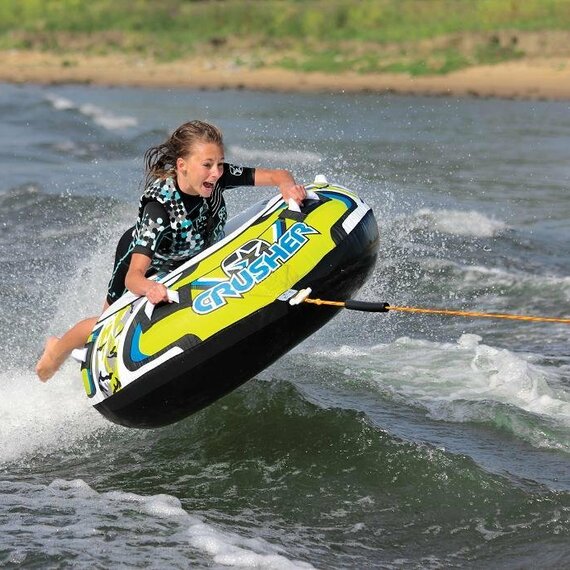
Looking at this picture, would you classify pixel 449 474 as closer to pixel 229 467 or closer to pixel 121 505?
pixel 229 467

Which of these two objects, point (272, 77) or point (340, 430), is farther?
point (272, 77)

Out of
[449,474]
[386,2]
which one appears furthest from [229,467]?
[386,2]

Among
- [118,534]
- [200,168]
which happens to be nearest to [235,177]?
[200,168]

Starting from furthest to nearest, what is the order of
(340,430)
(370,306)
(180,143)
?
1. (340,430)
2. (180,143)
3. (370,306)

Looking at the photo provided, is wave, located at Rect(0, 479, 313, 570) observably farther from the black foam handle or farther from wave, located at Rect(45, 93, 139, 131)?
wave, located at Rect(45, 93, 139, 131)

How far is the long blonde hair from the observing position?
18.9 feet

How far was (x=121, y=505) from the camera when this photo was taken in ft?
18.5

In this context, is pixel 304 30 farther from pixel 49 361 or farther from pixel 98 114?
pixel 49 361

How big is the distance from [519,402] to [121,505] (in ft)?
8.55

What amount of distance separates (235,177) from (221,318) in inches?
36.1

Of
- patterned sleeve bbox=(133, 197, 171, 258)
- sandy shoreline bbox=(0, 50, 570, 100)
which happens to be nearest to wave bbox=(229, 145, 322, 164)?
patterned sleeve bbox=(133, 197, 171, 258)

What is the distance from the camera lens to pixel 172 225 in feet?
19.3

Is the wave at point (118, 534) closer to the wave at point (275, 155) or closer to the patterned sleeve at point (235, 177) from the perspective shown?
the patterned sleeve at point (235, 177)

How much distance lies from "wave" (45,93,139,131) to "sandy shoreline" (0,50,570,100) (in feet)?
23.6
